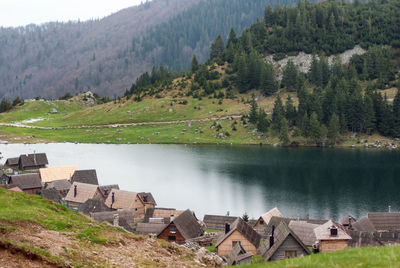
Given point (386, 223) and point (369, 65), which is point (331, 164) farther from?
point (369, 65)

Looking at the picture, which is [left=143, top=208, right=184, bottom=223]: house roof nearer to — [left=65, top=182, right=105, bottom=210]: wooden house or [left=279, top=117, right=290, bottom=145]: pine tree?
[left=65, top=182, right=105, bottom=210]: wooden house

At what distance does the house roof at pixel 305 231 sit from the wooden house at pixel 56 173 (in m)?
57.1

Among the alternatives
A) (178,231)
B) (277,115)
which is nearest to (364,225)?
(178,231)

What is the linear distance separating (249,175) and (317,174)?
17825mm

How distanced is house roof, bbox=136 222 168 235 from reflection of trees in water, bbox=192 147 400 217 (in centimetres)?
3155

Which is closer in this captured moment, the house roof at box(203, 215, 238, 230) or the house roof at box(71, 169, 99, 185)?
the house roof at box(203, 215, 238, 230)

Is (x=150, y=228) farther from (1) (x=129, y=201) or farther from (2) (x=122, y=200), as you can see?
(2) (x=122, y=200)

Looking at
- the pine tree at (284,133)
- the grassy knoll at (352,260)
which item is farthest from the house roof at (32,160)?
the grassy knoll at (352,260)

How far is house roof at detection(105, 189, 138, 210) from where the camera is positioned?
73812 mm

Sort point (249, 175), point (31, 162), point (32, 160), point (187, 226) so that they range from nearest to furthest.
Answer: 1. point (187, 226)
2. point (249, 175)
3. point (31, 162)
4. point (32, 160)

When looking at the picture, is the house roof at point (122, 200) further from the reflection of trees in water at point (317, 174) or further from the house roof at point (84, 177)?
the reflection of trees in water at point (317, 174)

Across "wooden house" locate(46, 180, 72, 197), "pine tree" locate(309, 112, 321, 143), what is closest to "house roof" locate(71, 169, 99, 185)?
"wooden house" locate(46, 180, 72, 197)

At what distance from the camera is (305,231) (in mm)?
55062

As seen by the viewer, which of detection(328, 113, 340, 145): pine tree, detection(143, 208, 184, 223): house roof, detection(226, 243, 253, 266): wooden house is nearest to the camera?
detection(226, 243, 253, 266): wooden house
